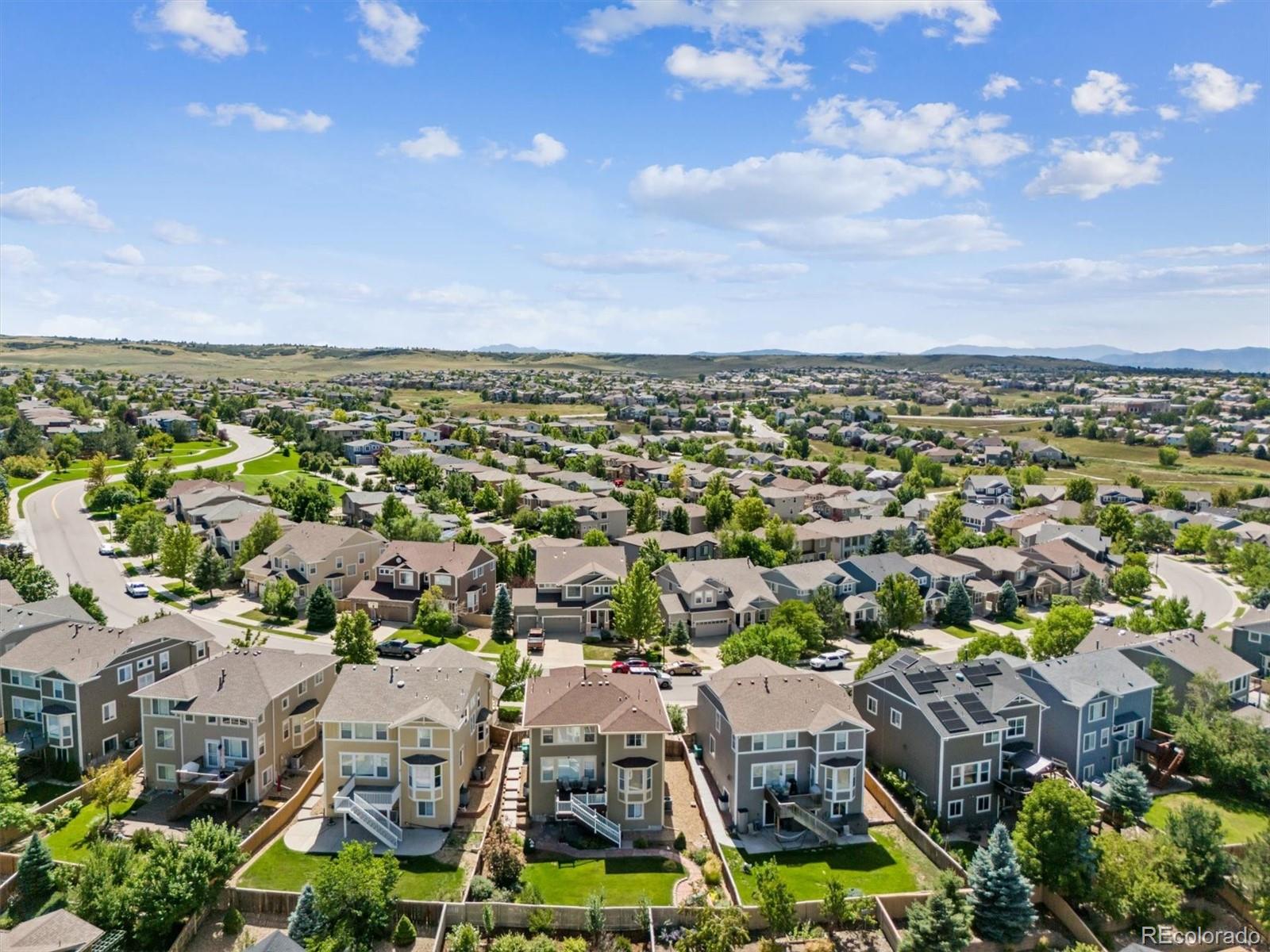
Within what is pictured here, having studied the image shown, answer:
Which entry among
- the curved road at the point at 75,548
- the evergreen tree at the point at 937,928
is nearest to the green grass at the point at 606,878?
the evergreen tree at the point at 937,928

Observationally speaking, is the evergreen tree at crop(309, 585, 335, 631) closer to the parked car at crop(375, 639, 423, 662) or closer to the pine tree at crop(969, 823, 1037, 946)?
the parked car at crop(375, 639, 423, 662)

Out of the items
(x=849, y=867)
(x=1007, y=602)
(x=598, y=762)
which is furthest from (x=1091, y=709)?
(x=1007, y=602)

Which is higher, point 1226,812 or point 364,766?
point 364,766

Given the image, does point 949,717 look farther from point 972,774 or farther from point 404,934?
point 404,934

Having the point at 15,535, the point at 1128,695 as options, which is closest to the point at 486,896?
the point at 1128,695

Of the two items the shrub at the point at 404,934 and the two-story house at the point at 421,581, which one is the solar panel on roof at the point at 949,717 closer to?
the shrub at the point at 404,934

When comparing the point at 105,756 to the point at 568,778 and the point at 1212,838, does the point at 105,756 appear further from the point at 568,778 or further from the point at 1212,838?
the point at 1212,838
